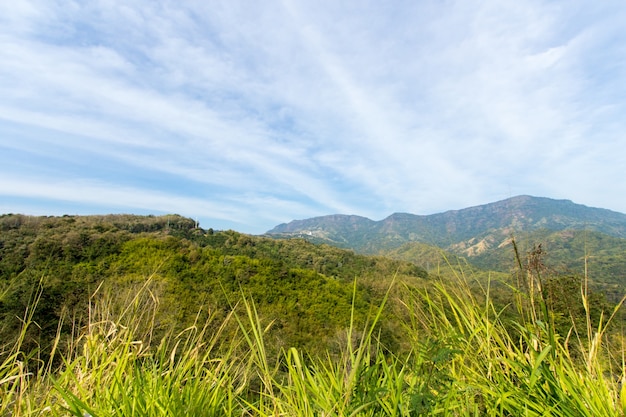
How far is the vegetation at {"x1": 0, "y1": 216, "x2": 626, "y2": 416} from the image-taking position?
3.25 ft

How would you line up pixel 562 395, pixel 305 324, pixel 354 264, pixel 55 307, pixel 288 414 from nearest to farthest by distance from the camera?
1. pixel 562 395
2. pixel 288 414
3. pixel 55 307
4. pixel 305 324
5. pixel 354 264

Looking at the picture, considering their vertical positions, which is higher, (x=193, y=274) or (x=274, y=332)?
(x=193, y=274)

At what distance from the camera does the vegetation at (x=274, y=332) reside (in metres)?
0.99

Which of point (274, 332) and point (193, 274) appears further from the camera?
point (193, 274)

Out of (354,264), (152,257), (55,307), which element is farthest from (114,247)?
(354,264)

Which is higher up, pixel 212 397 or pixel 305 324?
pixel 212 397

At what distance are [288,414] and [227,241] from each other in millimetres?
66613

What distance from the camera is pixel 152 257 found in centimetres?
3759

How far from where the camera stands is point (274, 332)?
27.0 m

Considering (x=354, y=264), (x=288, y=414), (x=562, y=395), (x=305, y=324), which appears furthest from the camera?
(x=354, y=264)

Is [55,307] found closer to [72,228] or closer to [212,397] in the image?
[212,397]

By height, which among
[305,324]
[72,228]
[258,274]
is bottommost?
[305,324]

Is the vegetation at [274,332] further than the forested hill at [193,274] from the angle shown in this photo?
No

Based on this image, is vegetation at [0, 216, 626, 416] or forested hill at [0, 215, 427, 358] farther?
forested hill at [0, 215, 427, 358]
